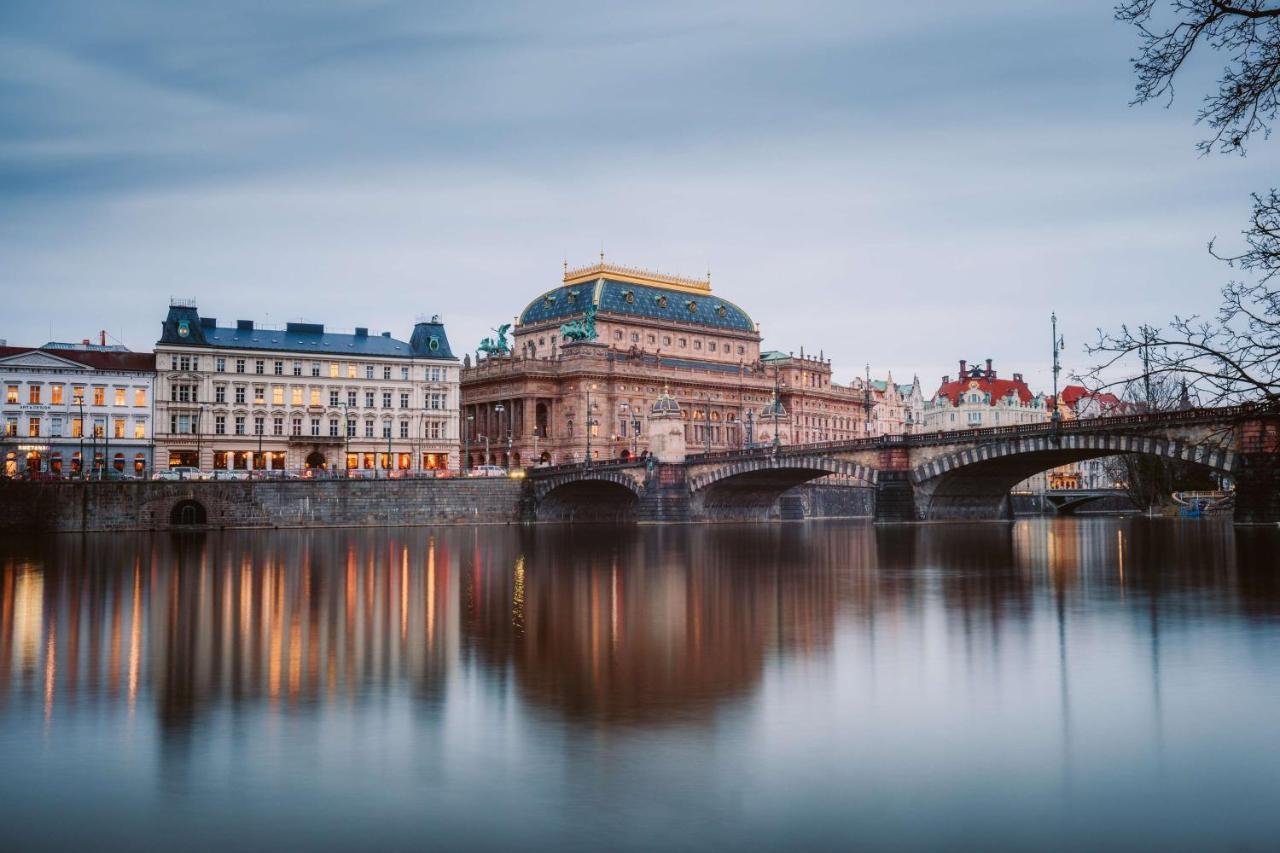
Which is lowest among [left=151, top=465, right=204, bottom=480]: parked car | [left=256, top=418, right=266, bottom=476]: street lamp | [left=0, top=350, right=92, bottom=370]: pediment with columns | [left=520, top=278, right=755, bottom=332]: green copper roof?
[left=151, top=465, right=204, bottom=480]: parked car

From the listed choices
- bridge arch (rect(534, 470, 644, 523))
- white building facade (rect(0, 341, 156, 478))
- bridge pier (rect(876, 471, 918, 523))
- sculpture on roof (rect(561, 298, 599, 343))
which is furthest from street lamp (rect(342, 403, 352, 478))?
bridge pier (rect(876, 471, 918, 523))

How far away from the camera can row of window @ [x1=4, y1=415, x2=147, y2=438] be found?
105 meters

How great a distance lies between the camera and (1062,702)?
677 inches

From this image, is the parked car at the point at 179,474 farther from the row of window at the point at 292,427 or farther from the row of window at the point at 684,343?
the row of window at the point at 684,343

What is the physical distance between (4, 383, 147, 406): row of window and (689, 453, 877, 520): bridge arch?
4989 centimetres

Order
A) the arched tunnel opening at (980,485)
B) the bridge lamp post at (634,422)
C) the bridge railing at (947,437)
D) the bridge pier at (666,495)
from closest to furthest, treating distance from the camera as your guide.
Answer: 1. the bridge railing at (947,437)
2. the arched tunnel opening at (980,485)
3. the bridge pier at (666,495)
4. the bridge lamp post at (634,422)

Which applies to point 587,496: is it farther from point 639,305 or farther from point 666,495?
point 639,305

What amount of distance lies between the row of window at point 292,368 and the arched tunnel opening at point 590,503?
69.4 ft

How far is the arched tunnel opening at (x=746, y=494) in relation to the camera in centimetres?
9684

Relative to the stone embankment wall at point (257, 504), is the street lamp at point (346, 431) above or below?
above

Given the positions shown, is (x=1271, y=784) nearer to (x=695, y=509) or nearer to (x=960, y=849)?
(x=960, y=849)

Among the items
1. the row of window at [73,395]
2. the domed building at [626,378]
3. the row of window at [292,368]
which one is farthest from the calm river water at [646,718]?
the domed building at [626,378]

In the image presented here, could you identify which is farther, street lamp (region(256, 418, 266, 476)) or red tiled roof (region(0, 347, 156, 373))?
street lamp (region(256, 418, 266, 476))

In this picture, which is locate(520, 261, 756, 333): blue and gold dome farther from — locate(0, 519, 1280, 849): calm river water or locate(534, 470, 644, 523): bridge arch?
locate(0, 519, 1280, 849): calm river water
